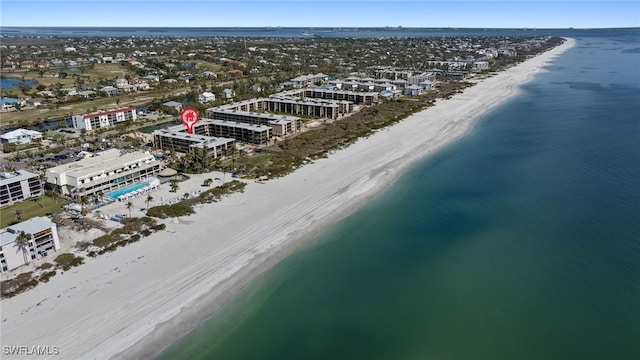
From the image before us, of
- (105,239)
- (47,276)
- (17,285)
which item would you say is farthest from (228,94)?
(17,285)

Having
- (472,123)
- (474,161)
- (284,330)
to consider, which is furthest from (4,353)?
(472,123)

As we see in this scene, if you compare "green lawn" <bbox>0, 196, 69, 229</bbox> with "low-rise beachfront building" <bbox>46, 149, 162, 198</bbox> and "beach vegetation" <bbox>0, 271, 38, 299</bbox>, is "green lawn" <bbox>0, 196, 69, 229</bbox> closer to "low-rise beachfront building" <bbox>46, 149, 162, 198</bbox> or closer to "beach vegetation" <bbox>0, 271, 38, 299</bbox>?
"low-rise beachfront building" <bbox>46, 149, 162, 198</bbox>

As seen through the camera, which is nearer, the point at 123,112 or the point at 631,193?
the point at 631,193

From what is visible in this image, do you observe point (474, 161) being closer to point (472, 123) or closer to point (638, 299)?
point (472, 123)

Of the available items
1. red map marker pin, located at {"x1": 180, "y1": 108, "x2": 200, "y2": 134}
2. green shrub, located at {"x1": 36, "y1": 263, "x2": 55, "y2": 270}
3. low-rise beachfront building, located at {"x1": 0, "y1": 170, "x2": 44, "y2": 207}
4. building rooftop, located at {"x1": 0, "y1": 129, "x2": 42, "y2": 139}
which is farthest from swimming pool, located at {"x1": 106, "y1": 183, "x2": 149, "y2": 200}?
building rooftop, located at {"x1": 0, "y1": 129, "x2": 42, "y2": 139}

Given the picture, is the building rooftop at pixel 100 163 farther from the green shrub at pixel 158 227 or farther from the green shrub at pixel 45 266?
the green shrub at pixel 45 266

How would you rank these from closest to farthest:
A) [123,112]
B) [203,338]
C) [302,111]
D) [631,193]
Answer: [203,338]
[631,193]
[123,112]
[302,111]

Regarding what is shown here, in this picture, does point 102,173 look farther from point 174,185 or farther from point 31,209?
point 174,185
